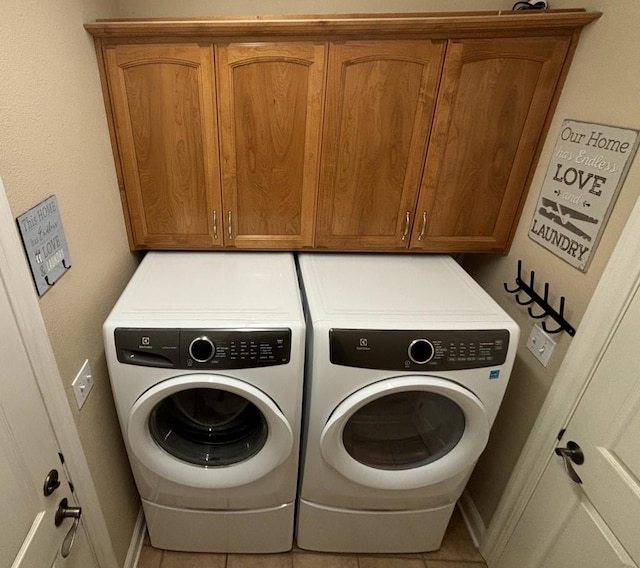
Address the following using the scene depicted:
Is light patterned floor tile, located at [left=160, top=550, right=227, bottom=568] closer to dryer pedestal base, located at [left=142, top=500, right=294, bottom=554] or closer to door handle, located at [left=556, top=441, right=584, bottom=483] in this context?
dryer pedestal base, located at [left=142, top=500, right=294, bottom=554]

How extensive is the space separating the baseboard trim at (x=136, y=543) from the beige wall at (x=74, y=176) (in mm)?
52

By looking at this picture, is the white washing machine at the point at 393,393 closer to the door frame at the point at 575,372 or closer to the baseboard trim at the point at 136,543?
the door frame at the point at 575,372

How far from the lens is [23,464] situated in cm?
85

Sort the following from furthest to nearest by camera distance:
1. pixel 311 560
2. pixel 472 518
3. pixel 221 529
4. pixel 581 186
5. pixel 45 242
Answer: pixel 472 518
pixel 311 560
pixel 221 529
pixel 581 186
pixel 45 242

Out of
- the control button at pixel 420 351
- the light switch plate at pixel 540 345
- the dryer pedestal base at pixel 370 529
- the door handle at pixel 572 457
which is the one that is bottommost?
the dryer pedestal base at pixel 370 529

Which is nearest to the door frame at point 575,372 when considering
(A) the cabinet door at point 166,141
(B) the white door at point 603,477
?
(B) the white door at point 603,477

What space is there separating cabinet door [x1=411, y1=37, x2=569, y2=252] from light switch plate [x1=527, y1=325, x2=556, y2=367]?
15.6 inches

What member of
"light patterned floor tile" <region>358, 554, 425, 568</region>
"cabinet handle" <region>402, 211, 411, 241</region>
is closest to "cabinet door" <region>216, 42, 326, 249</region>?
"cabinet handle" <region>402, 211, 411, 241</region>

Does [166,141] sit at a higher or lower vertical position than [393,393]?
higher

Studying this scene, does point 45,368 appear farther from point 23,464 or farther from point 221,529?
point 221,529

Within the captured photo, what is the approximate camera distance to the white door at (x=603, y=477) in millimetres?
967

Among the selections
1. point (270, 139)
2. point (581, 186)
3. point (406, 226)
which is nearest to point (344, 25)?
point (270, 139)

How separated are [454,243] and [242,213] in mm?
874

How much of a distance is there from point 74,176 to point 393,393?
117 centimetres
